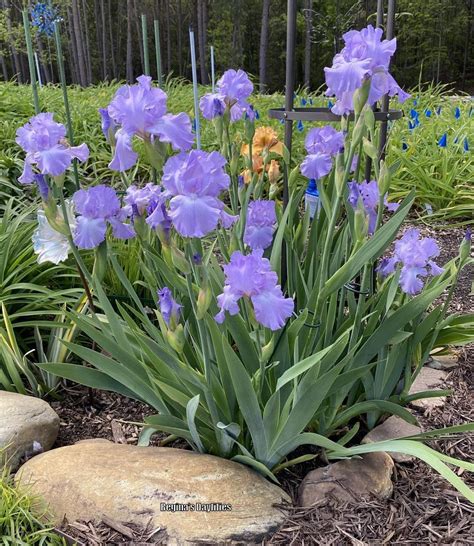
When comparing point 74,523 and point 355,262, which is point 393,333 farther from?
point 74,523

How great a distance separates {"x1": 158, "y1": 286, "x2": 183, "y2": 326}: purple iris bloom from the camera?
1.10 metres

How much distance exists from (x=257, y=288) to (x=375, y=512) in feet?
2.11

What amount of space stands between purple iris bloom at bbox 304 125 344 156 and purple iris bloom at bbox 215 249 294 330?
0.41 meters

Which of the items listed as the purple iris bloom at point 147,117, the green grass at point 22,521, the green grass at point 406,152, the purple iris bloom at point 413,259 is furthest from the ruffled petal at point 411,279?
the green grass at point 406,152

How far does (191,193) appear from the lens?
0.95 meters

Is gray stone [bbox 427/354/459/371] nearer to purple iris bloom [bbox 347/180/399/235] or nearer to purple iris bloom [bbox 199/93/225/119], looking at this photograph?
purple iris bloom [bbox 347/180/399/235]

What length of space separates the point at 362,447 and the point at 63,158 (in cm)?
89

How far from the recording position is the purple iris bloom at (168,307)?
43.4 inches

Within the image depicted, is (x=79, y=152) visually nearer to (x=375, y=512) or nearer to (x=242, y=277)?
(x=242, y=277)

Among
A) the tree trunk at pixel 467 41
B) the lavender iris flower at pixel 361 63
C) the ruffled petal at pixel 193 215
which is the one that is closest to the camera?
the ruffled petal at pixel 193 215

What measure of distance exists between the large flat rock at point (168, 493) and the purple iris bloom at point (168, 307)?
37 centimetres

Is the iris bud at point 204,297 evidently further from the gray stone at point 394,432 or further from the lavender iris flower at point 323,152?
the gray stone at point 394,432

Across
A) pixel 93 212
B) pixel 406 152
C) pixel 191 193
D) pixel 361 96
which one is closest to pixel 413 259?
pixel 361 96

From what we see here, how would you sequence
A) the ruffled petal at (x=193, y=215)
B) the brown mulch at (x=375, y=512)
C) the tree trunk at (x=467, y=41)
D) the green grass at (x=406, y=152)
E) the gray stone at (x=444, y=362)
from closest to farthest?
1. the ruffled petal at (x=193, y=215)
2. the brown mulch at (x=375, y=512)
3. the gray stone at (x=444, y=362)
4. the green grass at (x=406, y=152)
5. the tree trunk at (x=467, y=41)
